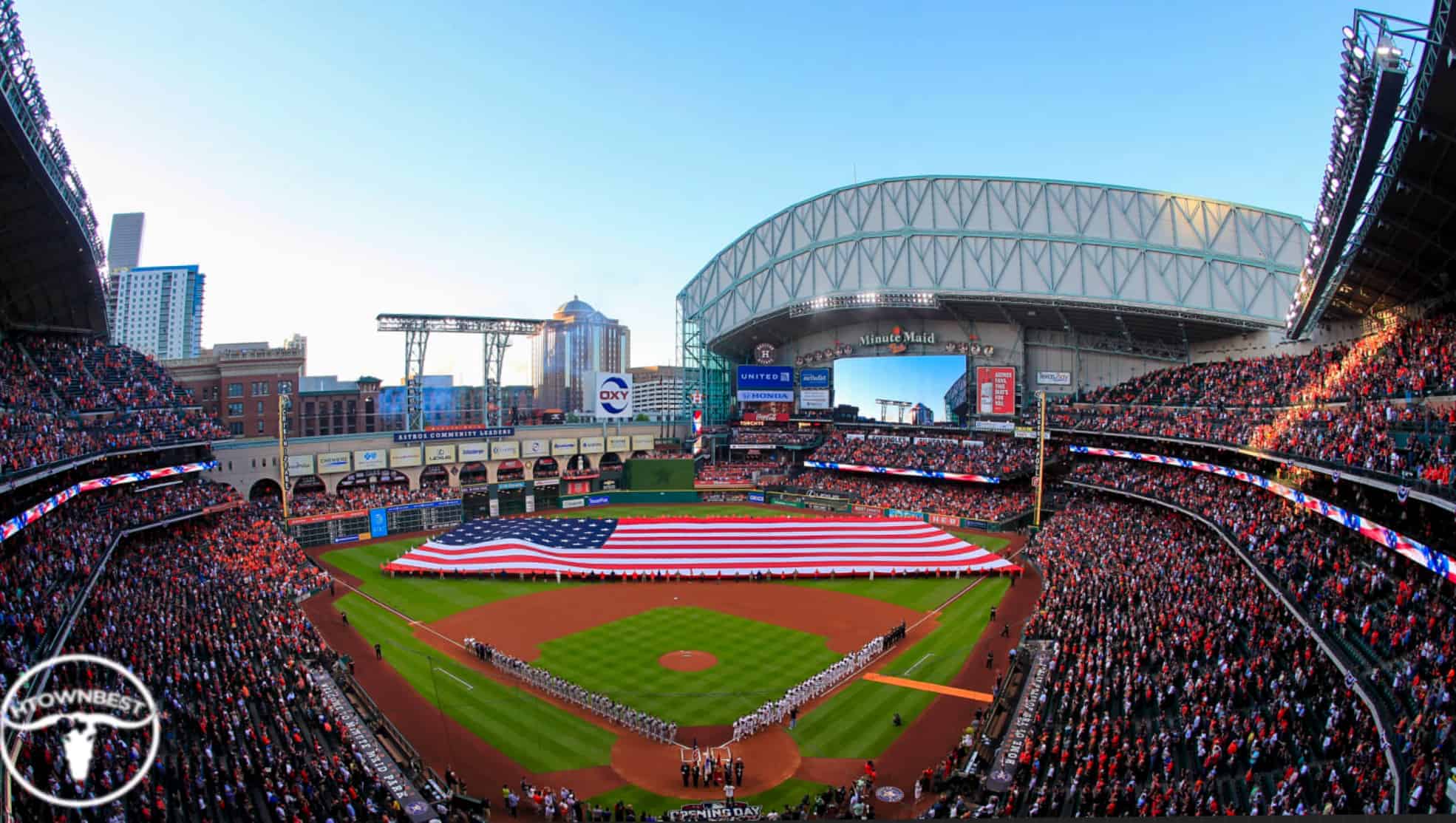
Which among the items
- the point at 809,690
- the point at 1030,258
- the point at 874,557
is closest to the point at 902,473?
the point at 1030,258

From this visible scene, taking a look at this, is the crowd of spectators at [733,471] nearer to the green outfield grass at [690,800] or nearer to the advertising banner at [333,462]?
the advertising banner at [333,462]

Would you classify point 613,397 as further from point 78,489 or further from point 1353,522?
point 1353,522

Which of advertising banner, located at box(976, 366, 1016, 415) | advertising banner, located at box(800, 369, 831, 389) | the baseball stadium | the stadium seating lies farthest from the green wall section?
the stadium seating

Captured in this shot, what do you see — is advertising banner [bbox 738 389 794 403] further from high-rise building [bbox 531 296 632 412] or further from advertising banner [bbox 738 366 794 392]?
high-rise building [bbox 531 296 632 412]

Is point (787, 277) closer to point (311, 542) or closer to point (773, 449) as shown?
point (773, 449)

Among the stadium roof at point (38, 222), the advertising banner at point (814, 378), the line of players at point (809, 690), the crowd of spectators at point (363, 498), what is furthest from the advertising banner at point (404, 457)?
the line of players at point (809, 690)

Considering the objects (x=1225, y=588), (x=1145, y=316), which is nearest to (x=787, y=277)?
(x=1145, y=316)

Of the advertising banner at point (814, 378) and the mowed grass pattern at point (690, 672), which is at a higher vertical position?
the advertising banner at point (814, 378)
